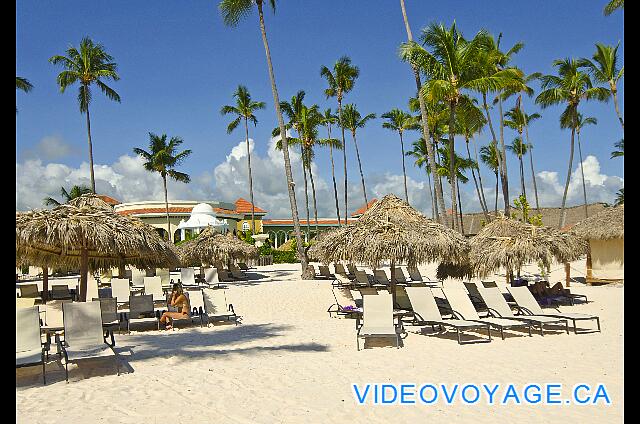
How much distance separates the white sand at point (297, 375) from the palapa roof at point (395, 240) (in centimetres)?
209

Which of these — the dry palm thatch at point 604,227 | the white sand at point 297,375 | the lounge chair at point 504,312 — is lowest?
the white sand at point 297,375

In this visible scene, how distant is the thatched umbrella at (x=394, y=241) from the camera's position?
11672 millimetres

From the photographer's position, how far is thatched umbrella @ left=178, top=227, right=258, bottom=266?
22047mm

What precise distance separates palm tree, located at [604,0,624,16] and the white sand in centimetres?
1787

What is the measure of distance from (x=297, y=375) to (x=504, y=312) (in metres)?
5.14

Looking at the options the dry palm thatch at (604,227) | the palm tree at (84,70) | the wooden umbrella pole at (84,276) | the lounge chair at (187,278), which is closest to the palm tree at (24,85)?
the palm tree at (84,70)

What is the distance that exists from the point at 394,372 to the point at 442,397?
3.79 ft

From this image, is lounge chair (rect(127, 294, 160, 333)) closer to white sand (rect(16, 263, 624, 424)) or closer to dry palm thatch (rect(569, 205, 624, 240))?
white sand (rect(16, 263, 624, 424))

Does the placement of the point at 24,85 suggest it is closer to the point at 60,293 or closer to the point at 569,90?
the point at 60,293

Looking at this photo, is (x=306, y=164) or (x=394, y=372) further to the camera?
(x=306, y=164)

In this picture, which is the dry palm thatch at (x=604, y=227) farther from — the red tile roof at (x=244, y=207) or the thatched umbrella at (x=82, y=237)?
the red tile roof at (x=244, y=207)
